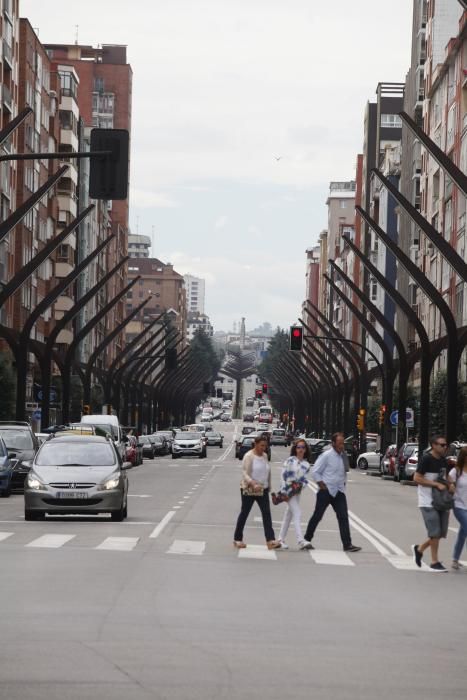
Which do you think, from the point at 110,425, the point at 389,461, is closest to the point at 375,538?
the point at 110,425

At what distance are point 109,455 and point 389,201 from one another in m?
101

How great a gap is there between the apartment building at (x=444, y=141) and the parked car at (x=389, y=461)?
8.04 m

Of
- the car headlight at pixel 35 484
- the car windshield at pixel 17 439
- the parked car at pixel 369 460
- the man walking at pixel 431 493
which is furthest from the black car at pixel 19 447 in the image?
the parked car at pixel 369 460

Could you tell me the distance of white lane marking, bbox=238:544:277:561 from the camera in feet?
67.4

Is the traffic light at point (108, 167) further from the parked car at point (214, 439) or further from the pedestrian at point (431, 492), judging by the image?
the parked car at point (214, 439)

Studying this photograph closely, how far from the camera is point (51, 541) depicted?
21.7 m

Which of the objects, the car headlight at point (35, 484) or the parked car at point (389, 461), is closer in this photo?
the car headlight at point (35, 484)

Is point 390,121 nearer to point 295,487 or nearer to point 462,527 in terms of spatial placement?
point 295,487

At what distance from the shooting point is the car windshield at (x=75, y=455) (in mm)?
27562

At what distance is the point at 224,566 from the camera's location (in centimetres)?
1878

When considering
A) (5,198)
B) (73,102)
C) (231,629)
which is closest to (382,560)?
(231,629)

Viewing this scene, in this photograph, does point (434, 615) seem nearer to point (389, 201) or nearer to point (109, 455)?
point (109, 455)

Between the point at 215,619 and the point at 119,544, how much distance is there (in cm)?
862

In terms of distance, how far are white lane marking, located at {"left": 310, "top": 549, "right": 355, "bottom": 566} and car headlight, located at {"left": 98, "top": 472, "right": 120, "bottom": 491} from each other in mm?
5509
